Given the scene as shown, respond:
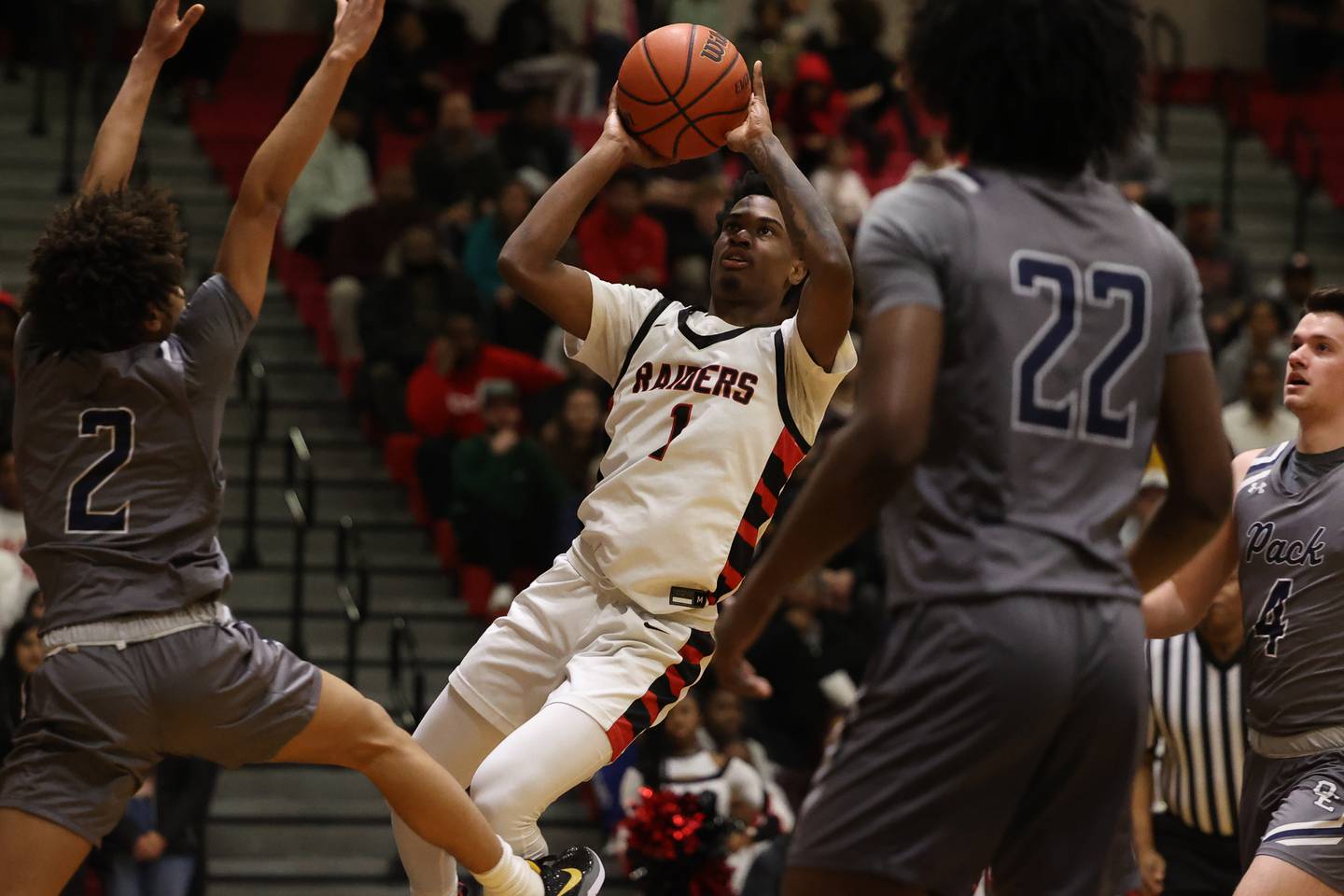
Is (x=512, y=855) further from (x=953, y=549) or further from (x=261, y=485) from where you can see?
(x=261, y=485)

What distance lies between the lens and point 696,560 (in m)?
5.18

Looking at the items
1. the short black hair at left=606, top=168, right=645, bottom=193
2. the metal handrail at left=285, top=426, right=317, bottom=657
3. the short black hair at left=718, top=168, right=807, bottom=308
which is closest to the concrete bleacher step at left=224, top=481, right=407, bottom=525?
the metal handrail at left=285, top=426, right=317, bottom=657

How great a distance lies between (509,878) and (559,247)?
1.78 meters

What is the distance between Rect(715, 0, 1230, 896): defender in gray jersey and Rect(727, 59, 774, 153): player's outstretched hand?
179 cm

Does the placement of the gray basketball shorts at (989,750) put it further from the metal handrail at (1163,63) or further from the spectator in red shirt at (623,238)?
the metal handrail at (1163,63)

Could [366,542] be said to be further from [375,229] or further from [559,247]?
[559,247]

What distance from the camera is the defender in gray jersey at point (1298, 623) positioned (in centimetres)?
518

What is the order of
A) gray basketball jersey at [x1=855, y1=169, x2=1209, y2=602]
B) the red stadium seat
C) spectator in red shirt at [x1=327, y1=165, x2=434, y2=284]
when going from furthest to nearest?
spectator in red shirt at [x1=327, y1=165, x2=434, y2=284]
the red stadium seat
gray basketball jersey at [x1=855, y1=169, x2=1209, y2=602]

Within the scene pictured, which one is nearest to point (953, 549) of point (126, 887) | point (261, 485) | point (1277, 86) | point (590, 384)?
point (126, 887)

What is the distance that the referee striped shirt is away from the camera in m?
7.46

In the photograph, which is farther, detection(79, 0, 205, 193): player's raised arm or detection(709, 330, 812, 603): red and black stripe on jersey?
detection(709, 330, 812, 603): red and black stripe on jersey

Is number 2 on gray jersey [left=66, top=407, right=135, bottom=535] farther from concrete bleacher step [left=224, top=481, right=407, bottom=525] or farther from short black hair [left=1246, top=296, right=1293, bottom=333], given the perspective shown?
short black hair [left=1246, top=296, right=1293, bottom=333]

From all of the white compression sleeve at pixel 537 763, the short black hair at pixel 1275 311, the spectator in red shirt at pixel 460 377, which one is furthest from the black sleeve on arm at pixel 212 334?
the short black hair at pixel 1275 311

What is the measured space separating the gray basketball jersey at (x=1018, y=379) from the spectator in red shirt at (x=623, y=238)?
9.17 metres
